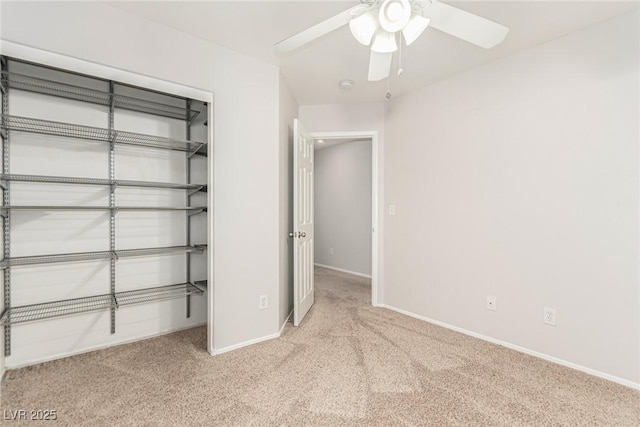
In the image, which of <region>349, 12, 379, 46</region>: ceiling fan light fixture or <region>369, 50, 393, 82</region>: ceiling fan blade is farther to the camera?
<region>369, 50, 393, 82</region>: ceiling fan blade

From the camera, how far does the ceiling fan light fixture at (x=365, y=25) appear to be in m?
1.35

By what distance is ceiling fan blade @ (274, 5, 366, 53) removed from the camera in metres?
1.34

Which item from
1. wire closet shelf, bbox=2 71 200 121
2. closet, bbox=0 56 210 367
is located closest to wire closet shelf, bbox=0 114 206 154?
closet, bbox=0 56 210 367

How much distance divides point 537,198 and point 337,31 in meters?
1.95

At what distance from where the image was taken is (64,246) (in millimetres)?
2172

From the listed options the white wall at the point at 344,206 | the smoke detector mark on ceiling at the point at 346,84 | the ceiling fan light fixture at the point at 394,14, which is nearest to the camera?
the ceiling fan light fixture at the point at 394,14

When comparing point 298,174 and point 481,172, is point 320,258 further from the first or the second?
point 481,172

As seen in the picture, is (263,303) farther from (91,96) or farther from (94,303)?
(91,96)

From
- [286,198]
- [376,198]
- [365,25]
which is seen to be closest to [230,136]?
[286,198]

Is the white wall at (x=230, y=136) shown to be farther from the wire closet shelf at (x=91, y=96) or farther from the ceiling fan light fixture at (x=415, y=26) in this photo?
the ceiling fan light fixture at (x=415, y=26)

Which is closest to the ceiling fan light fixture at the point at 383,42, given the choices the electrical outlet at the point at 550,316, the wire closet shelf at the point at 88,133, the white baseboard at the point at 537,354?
the wire closet shelf at the point at 88,133

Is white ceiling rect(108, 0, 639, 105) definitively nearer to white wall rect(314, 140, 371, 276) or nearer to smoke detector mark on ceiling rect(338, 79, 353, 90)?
smoke detector mark on ceiling rect(338, 79, 353, 90)

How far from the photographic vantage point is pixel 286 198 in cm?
295

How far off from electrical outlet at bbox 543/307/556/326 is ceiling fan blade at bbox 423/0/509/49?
1.95 metres
